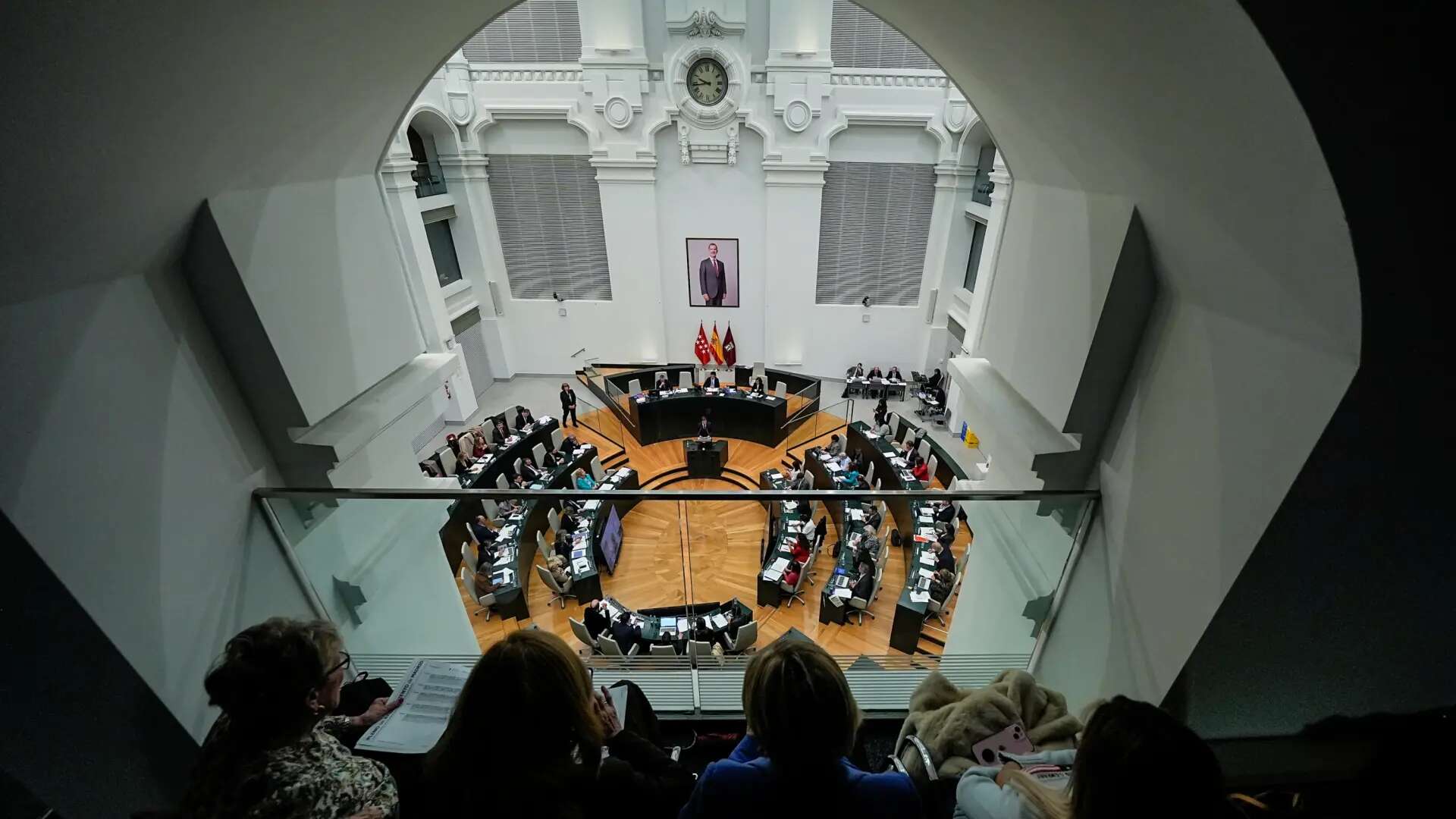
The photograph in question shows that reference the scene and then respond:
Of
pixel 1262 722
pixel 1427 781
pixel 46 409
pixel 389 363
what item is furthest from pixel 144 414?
pixel 1427 781

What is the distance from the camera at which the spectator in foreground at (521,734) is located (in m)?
1.41

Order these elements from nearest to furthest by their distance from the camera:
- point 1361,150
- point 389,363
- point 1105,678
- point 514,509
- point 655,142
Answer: point 1361,150
point 1105,678
point 389,363
point 514,509
point 655,142

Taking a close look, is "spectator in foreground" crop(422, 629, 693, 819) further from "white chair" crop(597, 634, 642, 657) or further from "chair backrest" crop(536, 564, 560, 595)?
"chair backrest" crop(536, 564, 560, 595)

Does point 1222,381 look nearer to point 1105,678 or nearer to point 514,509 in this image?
point 1105,678

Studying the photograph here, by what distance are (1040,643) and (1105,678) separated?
1.83 ft

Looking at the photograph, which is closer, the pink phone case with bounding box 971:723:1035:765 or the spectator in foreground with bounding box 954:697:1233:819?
the spectator in foreground with bounding box 954:697:1233:819

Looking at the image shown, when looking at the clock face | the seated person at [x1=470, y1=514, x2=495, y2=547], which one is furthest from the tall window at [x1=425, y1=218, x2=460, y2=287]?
the seated person at [x1=470, y1=514, x2=495, y2=547]

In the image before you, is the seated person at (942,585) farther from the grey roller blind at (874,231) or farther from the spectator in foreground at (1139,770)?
the grey roller blind at (874,231)

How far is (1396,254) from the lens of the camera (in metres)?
1.30

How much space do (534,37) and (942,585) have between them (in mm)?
12920

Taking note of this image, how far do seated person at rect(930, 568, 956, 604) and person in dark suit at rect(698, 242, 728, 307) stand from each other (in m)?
8.81

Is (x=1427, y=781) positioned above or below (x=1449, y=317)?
below

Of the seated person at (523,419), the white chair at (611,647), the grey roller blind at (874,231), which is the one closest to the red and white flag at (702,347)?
A: the grey roller blind at (874,231)

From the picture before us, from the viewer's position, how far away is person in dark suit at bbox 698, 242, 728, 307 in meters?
13.6
